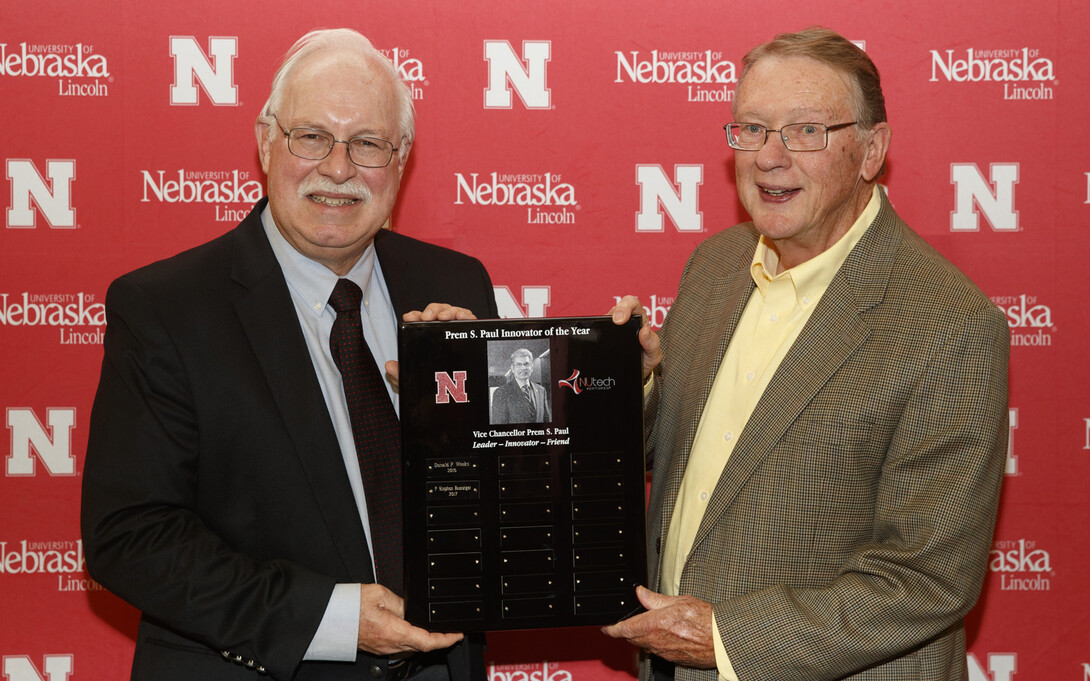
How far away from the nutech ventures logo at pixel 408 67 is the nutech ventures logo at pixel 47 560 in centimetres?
175

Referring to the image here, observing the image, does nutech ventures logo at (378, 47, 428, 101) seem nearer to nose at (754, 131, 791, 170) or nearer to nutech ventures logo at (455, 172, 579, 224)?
nutech ventures logo at (455, 172, 579, 224)

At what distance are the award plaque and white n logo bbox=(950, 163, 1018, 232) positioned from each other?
5.24 feet

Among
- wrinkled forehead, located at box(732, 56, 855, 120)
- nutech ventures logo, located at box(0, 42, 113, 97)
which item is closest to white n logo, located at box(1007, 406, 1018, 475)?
wrinkled forehead, located at box(732, 56, 855, 120)

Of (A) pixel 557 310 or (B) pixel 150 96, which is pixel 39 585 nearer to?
(B) pixel 150 96

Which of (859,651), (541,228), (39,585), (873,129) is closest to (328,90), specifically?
(541,228)

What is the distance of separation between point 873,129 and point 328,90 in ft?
4.06

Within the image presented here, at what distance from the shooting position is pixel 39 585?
3016mm

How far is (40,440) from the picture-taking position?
2979 mm

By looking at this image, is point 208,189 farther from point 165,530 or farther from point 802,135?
point 802,135

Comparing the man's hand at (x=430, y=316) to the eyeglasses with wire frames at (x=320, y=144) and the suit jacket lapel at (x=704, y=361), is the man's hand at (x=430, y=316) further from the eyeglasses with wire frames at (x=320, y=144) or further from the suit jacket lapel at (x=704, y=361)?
the suit jacket lapel at (x=704, y=361)

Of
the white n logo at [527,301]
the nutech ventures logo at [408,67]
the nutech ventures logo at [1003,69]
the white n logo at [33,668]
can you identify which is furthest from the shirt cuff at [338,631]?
the nutech ventures logo at [1003,69]

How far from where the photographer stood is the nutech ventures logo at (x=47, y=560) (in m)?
3.00

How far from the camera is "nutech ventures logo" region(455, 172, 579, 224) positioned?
3029 millimetres

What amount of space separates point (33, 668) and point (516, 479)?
1.97 m
